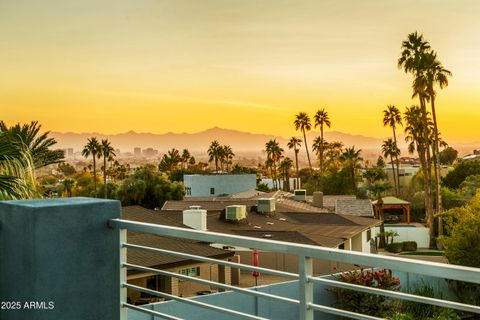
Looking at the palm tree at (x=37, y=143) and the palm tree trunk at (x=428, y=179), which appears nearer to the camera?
the palm tree at (x=37, y=143)

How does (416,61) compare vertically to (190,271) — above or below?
above

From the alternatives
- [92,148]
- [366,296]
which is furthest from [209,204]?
[92,148]

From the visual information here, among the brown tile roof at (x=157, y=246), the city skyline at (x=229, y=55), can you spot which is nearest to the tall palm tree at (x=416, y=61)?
the city skyline at (x=229, y=55)

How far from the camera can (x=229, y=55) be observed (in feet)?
337

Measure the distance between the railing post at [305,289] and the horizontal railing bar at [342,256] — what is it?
0.16 feet

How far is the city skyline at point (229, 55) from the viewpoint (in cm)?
7900

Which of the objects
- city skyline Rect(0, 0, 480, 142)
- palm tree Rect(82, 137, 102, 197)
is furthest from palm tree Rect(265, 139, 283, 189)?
palm tree Rect(82, 137, 102, 197)

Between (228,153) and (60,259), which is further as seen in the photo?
(228,153)

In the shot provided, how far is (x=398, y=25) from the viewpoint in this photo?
8081cm

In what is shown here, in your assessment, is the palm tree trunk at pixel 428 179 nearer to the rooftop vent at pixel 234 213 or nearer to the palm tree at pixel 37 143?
the rooftop vent at pixel 234 213

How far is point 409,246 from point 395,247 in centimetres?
192

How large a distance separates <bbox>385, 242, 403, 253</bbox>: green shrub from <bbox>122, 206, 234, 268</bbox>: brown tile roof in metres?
28.5

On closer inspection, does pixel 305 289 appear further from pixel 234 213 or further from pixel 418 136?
pixel 418 136

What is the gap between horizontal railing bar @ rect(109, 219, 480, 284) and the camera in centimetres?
251
